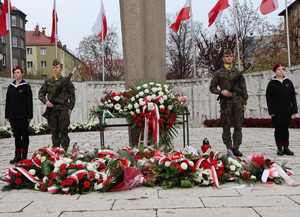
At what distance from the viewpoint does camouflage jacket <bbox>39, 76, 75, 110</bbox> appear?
25.6 ft

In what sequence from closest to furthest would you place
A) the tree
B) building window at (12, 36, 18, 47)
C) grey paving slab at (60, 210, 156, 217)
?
1. grey paving slab at (60, 210, 156, 217)
2. the tree
3. building window at (12, 36, 18, 47)

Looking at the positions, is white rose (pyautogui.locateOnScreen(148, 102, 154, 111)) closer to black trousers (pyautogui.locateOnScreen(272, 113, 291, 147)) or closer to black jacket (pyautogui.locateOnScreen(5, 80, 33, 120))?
black jacket (pyautogui.locateOnScreen(5, 80, 33, 120))

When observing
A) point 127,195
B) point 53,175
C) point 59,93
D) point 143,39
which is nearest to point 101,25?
point 143,39

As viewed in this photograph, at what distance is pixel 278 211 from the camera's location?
3773 mm

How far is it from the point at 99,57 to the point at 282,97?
35.4 metres

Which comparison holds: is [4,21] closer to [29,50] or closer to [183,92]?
[183,92]

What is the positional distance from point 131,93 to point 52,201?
10.8ft

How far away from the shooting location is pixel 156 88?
7.37m

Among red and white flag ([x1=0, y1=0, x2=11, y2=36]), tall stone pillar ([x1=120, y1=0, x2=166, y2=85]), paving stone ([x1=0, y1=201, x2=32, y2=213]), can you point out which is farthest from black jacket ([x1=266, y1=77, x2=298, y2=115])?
red and white flag ([x1=0, y1=0, x2=11, y2=36])

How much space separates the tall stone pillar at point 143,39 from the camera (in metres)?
8.17

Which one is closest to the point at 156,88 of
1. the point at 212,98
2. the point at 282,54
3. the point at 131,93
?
the point at 131,93

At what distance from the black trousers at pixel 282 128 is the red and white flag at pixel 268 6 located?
Result: 7918mm

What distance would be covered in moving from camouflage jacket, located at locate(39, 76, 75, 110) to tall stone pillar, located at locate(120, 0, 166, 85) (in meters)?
1.17

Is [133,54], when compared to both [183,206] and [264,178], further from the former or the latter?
[183,206]
